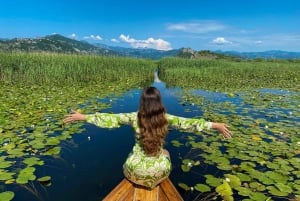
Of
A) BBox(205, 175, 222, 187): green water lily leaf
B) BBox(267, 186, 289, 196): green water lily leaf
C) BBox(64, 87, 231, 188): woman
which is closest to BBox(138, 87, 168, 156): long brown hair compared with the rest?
BBox(64, 87, 231, 188): woman

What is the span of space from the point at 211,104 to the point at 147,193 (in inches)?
308

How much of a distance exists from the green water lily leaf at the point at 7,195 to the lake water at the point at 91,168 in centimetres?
15

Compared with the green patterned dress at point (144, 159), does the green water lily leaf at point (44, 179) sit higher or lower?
lower

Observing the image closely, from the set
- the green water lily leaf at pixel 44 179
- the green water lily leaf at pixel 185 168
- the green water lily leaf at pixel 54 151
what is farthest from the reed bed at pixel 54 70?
the green water lily leaf at pixel 185 168

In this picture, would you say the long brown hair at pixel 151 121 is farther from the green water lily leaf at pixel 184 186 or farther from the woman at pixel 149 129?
the green water lily leaf at pixel 184 186

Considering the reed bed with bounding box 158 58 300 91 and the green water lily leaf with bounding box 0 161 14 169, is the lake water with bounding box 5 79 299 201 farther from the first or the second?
the reed bed with bounding box 158 58 300 91

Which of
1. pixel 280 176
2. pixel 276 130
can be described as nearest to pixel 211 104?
pixel 276 130

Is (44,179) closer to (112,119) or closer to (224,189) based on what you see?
(112,119)

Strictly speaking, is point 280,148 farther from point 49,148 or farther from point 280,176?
point 49,148

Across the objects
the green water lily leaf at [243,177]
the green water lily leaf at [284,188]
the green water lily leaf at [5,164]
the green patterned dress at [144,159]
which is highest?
the green patterned dress at [144,159]

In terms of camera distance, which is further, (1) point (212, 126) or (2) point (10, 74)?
(2) point (10, 74)

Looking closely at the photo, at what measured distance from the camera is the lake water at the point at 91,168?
13.8 ft

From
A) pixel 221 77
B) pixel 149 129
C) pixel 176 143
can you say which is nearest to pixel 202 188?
pixel 149 129

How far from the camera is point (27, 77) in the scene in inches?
618
